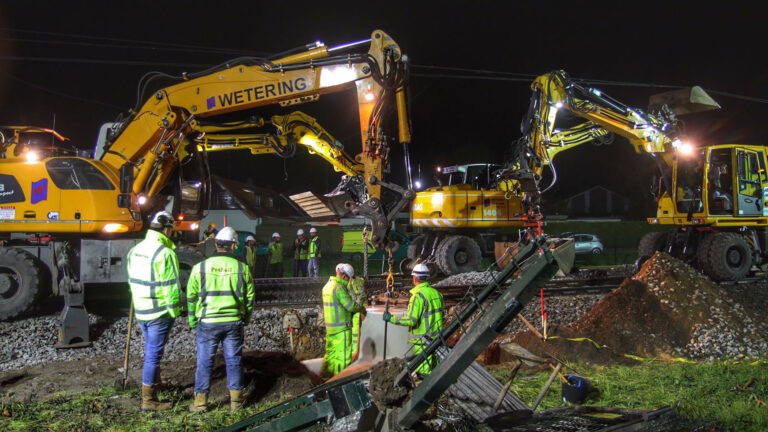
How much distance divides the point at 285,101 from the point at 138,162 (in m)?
2.87

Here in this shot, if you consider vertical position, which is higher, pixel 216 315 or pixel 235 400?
pixel 216 315

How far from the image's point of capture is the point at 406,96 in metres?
7.89

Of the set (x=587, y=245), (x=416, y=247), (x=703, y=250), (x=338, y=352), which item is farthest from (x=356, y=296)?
(x=587, y=245)

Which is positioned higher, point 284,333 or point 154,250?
point 154,250

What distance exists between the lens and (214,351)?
16.0ft

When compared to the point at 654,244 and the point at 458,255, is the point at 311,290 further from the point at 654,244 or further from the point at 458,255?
the point at 654,244

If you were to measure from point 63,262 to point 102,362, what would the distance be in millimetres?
2475

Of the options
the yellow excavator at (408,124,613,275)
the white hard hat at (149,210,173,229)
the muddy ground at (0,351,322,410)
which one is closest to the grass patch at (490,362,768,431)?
the muddy ground at (0,351,322,410)

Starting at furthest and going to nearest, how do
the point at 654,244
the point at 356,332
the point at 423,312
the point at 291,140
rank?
the point at 654,244 → the point at 291,140 → the point at 356,332 → the point at 423,312

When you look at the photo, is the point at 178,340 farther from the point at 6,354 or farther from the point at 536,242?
the point at 536,242

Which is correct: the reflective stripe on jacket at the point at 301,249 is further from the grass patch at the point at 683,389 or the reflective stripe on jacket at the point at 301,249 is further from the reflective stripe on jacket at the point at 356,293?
the grass patch at the point at 683,389

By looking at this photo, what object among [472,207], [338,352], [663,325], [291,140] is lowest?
[663,325]

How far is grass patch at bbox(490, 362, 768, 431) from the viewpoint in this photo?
4.34 metres

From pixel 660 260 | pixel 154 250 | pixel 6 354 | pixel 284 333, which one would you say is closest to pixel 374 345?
pixel 284 333
